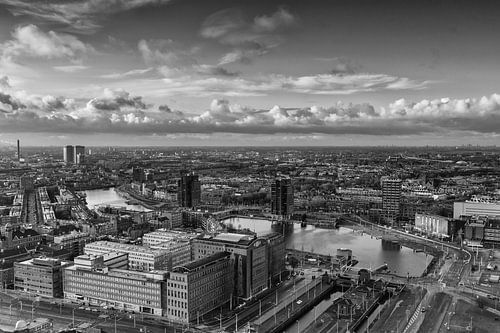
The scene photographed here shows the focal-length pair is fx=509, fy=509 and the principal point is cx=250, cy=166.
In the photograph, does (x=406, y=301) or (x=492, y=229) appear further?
(x=492, y=229)

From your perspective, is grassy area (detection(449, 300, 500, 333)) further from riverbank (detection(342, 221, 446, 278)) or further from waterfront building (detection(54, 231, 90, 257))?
waterfront building (detection(54, 231, 90, 257))

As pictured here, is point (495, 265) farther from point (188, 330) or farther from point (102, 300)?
point (102, 300)

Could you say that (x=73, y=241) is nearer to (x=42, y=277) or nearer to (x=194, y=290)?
(x=42, y=277)

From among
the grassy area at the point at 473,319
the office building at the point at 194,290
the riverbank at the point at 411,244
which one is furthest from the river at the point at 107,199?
the grassy area at the point at 473,319

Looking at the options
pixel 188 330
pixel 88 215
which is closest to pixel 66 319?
pixel 188 330

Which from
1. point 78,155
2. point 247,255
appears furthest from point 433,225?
point 78,155

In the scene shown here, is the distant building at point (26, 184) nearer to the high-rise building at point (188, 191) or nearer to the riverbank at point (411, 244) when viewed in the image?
the high-rise building at point (188, 191)

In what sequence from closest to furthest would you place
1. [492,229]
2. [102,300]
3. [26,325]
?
1. [26,325]
2. [102,300]
3. [492,229]

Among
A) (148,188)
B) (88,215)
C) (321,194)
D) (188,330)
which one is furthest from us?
(148,188)
